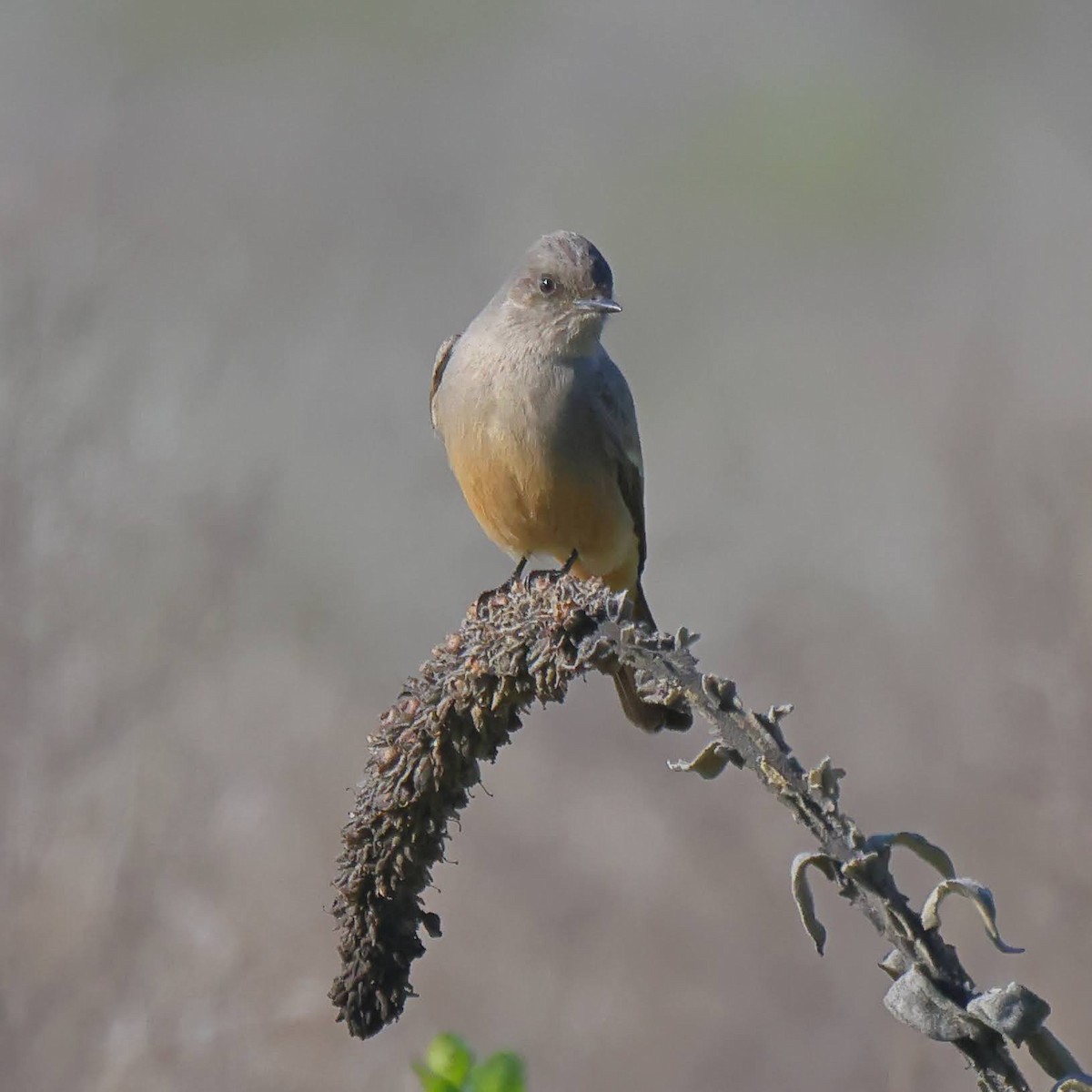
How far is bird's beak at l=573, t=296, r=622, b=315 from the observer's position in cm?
404

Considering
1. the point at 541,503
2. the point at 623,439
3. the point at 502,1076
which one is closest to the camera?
the point at 502,1076

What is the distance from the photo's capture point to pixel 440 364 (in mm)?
4629

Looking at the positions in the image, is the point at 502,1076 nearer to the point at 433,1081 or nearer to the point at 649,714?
the point at 433,1081

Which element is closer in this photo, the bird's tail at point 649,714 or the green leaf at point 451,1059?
the green leaf at point 451,1059

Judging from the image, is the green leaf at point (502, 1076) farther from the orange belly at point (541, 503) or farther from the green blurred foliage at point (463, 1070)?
the orange belly at point (541, 503)

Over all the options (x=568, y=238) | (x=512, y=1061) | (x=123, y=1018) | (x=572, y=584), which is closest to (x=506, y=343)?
(x=568, y=238)

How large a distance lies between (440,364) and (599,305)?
29.2 inches

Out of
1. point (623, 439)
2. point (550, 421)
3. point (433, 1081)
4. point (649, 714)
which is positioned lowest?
point (433, 1081)

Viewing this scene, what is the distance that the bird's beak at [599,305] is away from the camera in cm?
404

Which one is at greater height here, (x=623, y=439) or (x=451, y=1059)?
(x=623, y=439)

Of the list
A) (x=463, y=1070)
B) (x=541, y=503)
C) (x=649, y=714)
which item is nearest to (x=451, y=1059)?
(x=463, y=1070)

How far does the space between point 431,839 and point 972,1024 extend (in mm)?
789

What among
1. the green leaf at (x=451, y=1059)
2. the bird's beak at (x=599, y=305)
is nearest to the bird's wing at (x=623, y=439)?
the bird's beak at (x=599, y=305)

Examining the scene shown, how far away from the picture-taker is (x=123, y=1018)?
3.84 m
